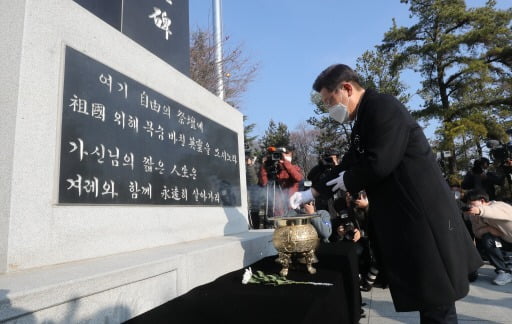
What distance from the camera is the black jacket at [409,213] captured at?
1.54 m

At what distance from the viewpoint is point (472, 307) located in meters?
3.40

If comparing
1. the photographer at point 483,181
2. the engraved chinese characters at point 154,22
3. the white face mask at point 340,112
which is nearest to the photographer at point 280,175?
the engraved chinese characters at point 154,22

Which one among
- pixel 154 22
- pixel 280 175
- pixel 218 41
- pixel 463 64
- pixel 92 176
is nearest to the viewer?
pixel 92 176

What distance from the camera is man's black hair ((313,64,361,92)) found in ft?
6.39

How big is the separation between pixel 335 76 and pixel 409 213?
84cm

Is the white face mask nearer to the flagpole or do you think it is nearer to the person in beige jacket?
the person in beige jacket

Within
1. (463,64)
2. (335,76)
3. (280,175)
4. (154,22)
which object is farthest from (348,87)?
(463,64)

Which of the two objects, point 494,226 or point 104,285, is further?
point 494,226

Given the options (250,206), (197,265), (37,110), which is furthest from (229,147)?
(250,206)

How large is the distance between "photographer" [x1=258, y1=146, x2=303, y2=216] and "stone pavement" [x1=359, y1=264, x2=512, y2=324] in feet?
5.49

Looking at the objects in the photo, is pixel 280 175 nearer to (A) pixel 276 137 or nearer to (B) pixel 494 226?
(B) pixel 494 226

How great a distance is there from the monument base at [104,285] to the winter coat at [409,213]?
3.23 feet

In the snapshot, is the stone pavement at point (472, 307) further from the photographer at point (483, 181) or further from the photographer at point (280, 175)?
the photographer at point (483, 181)

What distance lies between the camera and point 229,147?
358 cm
